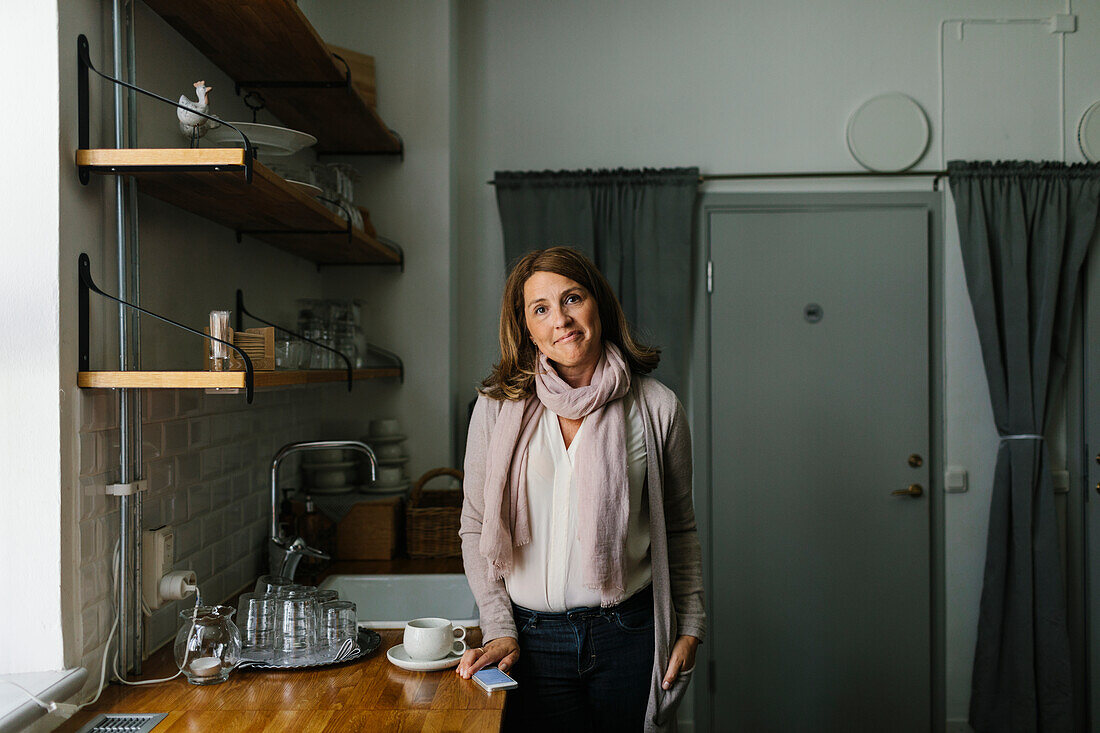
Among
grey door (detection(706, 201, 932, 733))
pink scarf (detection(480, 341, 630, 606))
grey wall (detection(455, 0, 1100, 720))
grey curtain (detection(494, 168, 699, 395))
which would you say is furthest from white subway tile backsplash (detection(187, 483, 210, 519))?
grey door (detection(706, 201, 932, 733))

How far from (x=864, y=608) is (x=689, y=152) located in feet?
5.58

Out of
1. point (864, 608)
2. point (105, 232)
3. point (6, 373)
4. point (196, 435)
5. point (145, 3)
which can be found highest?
point (145, 3)

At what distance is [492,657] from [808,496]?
1.73 m

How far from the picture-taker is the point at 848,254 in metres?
2.95

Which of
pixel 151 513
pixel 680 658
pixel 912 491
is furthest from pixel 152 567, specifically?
pixel 912 491

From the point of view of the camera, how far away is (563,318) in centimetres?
168

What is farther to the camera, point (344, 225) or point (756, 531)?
point (756, 531)

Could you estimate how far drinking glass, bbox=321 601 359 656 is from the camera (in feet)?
5.41

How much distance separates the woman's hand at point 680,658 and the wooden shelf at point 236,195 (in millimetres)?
1153

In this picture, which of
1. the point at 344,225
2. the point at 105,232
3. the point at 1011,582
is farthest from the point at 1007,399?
the point at 105,232

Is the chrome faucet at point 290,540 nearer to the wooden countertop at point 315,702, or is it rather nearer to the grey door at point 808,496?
the wooden countertop at point 315,702

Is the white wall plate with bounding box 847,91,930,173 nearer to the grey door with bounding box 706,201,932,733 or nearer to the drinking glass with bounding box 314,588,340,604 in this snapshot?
the grey door with bounding box 706,201,932,733

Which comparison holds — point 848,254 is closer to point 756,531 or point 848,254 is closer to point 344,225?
point 756,531

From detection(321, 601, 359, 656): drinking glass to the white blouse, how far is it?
1.03 ft
